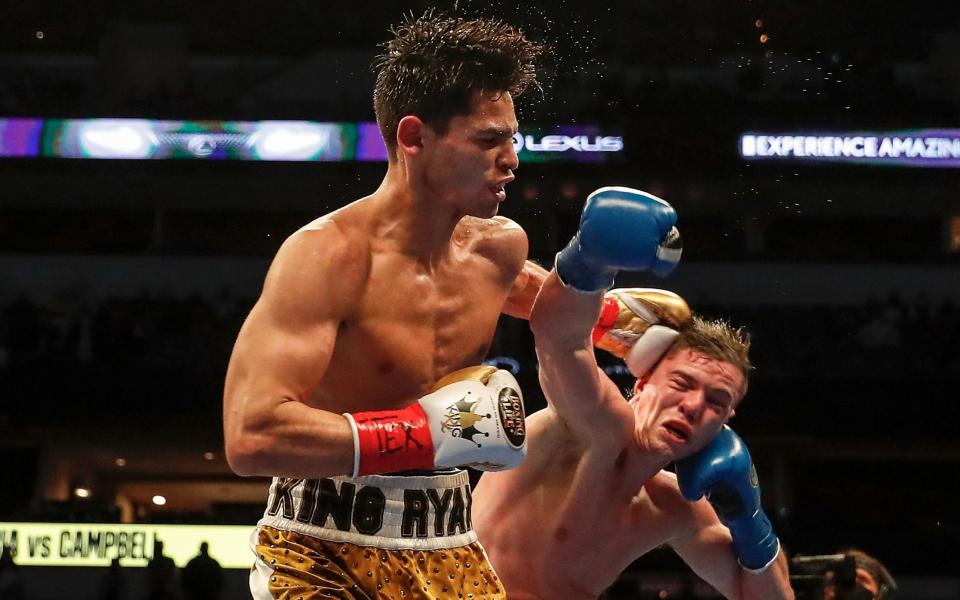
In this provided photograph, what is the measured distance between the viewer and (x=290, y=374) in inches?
69.9

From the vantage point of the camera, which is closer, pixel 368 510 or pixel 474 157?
pixel 368 510

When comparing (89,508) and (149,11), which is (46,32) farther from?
(89,508)

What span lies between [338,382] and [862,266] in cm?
835

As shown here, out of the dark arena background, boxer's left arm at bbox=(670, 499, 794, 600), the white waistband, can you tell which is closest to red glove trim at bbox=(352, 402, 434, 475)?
the white waistband

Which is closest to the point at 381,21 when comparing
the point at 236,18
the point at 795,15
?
the point at 236,18

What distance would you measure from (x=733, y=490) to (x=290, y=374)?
1.41 meters

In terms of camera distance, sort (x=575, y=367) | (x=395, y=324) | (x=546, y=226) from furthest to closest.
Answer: (x=546, y=226), (x=575, y=367), (x=395, y=324)

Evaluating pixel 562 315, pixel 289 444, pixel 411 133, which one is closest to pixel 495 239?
pixel 562 315

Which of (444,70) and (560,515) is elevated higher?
(444,70)

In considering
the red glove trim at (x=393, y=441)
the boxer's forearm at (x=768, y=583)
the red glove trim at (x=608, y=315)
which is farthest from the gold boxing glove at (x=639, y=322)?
the red glove trim at (x=393, y=441)

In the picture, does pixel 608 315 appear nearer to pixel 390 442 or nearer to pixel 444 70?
pixel 444 70

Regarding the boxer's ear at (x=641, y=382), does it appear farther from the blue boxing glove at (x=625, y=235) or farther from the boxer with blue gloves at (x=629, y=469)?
the blue boxing glove at (x=625, y=235)

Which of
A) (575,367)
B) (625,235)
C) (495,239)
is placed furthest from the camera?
(575,367)

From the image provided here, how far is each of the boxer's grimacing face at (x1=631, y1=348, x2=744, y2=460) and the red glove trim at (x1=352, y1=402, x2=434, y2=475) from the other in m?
1.08
